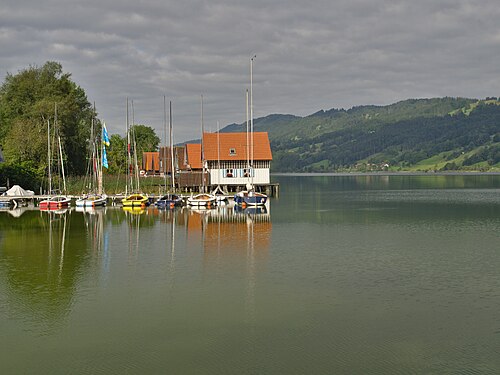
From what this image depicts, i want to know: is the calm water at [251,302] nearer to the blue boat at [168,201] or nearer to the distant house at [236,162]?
the blue boat at [168,201]

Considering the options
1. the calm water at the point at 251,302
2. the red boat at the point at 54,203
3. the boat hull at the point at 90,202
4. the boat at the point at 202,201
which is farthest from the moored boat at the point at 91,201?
the calm water at the point at 251,302

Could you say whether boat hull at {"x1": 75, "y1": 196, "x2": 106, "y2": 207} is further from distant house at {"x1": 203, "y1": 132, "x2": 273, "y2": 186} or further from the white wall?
the white wall

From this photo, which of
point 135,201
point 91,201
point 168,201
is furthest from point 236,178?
point 91,201

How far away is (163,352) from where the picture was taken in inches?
689

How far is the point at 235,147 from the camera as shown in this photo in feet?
285

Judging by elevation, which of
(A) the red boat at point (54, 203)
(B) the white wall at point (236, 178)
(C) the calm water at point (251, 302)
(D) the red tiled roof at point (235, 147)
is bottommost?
→ (C) the calm water at point (251, 302)

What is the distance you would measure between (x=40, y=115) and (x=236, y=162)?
2992 cm

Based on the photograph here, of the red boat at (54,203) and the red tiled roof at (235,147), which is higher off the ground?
the red tiled roof at (235,147)

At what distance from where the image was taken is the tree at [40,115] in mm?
83188

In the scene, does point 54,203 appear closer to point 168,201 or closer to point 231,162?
point 168,201

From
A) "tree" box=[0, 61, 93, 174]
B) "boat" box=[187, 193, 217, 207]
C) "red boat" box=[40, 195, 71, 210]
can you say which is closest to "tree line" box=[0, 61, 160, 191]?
"tree" box=[0, 61, 93, 174]

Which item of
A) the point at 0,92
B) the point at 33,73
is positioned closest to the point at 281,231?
the point at 33,73

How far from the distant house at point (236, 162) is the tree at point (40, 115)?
22.1m

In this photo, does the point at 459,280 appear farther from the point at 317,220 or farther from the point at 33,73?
the point at 33,73
